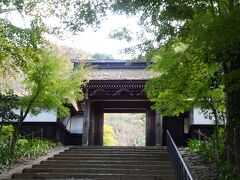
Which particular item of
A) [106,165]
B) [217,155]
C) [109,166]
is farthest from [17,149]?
[217,155]

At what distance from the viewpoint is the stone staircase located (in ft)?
34.6

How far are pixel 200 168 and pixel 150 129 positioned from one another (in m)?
9.77

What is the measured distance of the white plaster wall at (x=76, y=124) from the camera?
2119 cm

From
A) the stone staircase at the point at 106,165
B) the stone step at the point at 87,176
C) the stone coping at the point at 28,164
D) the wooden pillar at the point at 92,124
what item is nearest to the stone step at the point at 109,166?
the stone staircase at the point at 106,165

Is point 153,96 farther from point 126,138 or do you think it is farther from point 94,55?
point 94,55

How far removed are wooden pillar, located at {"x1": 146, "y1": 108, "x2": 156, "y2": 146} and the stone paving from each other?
701 cm

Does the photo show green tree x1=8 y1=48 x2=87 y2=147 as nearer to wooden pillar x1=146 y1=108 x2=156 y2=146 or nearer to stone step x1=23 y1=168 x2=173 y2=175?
stone step x1=23 y1=168 x2=173 y2=175

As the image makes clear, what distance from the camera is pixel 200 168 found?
34.2ft

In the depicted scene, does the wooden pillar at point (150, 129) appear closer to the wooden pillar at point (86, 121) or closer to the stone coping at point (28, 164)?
the wooden pillar at point (86, 121)

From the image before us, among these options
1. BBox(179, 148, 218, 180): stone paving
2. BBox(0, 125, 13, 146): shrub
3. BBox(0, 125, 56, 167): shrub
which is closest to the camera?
BBox(179, 148, 218, 180): stone paving

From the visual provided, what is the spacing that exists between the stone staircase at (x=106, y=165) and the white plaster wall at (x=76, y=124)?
6006 mm

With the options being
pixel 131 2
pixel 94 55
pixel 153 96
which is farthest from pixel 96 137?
pixel 94 55

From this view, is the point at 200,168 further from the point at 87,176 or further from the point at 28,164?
the point at 28,164

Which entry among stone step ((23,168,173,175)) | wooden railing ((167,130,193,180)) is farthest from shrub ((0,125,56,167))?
wooden railing ((167,130,193,180))
